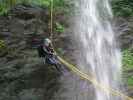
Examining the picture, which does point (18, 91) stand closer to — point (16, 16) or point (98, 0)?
point (16, 16)

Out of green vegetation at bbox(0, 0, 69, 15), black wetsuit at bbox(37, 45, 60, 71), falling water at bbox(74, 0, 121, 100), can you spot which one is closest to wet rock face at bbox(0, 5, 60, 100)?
green vegetation at bbox(0, 0, 69, 15)

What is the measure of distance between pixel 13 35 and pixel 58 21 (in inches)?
81.5

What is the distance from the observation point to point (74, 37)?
46.9 ft

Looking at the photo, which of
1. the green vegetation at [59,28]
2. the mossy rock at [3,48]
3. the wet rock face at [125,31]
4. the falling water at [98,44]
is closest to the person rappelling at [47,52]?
the falling water at [98,44]

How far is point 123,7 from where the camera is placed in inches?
614

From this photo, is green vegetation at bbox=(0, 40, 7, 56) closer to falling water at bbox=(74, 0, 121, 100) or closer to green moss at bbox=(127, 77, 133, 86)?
falling water at bbox=(74, 0, 121, 100)

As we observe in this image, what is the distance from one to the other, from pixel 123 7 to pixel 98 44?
2.25 m

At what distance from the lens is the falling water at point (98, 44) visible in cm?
1206

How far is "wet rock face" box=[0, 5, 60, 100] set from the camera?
1117 centimetres

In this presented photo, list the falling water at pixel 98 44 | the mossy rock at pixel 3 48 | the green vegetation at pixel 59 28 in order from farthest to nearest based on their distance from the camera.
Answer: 1. the green vegetation at pixel 59 28
2. the mossy rock at pixel 3 48
3. the falling water at pixel 98 44

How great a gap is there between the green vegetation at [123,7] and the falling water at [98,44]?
281 mm

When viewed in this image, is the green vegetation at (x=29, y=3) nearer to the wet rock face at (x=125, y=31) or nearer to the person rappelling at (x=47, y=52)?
the wet rock face at (x=125, y=31)

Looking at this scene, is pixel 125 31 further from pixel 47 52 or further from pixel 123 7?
pixel 47 52

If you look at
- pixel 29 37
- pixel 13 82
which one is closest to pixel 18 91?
pixel 13 82
